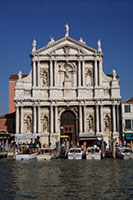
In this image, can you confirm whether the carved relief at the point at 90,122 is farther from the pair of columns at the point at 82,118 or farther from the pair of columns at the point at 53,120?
the pair of columns at the point at 53,120

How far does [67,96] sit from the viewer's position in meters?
43.1

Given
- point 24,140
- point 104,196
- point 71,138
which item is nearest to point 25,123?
point 24,140

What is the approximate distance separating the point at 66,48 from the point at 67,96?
6226mm

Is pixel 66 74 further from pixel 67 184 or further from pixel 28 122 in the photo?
pixel 67 184

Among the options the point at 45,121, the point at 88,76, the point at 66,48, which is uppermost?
the point at 66,48

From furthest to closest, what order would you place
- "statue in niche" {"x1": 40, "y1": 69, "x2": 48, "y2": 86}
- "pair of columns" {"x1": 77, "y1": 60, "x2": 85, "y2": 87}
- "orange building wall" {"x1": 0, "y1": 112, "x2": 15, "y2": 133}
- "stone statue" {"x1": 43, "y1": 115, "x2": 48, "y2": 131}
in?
1. "orange building wall" {"x1": 0, "y1": 112, "x2": 15, "y2": 133}
2. "statue in niche" {"x1": 40, "y1": 69, "x2": 48, "y2": 86}
3. "pair of columns" {"x1": 77, "y1": 60, "x2": 85, "y2": 87}
4. "stone statue" {"x1": 43, "y1": 115, "x2": 48, "y2": 131}

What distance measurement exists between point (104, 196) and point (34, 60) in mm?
31028

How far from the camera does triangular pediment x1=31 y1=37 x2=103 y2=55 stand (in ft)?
143

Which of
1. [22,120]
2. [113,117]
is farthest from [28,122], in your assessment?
[113,117]

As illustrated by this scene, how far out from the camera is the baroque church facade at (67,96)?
1677 inches

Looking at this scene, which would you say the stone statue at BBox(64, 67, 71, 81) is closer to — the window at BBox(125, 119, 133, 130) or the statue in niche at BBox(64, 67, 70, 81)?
the statue in niche at BBox(64, 67, 70, 81)

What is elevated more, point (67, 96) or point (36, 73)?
point (36, 73)

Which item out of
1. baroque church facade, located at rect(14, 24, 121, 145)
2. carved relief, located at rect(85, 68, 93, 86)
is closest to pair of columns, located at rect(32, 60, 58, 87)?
baroque church facade, located at rect(14, 24, 121, 145)

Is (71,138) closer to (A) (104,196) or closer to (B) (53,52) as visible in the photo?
(B) (53,52)
